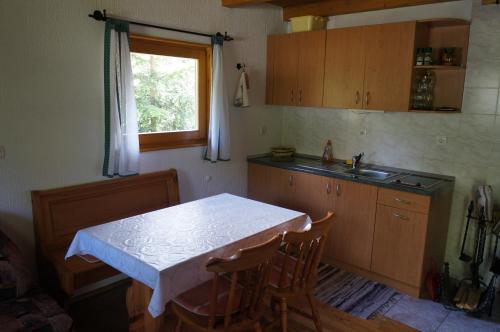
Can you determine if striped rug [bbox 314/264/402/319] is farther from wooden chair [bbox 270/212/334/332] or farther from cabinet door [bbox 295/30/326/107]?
cabinet door [bbox 295/30/326/107]

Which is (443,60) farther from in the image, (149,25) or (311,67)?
(149,25)

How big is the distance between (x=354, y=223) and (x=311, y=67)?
1.47m

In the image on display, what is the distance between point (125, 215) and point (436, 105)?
262cm

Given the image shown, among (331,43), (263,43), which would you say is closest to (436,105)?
(331,43)

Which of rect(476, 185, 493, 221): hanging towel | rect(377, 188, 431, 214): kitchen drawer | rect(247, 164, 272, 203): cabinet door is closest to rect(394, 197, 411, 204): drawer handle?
rect(377, 188, 431, 214): kitchen drawer

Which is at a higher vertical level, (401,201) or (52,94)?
(52,94)

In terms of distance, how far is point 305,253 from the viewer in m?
2.06

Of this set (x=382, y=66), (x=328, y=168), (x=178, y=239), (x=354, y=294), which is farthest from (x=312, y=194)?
(x=178, y=239)

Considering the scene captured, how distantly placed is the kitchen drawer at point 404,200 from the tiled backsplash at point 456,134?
1.78 ft

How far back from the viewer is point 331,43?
341cm

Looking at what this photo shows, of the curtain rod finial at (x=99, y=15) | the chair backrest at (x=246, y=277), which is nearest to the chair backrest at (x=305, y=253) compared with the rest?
the chair backrest at (x=246, y=277)

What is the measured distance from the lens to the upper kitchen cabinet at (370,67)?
3001 millimetres

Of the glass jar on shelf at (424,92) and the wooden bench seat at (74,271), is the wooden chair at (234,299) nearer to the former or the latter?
the wooden bench seat at (74,271)

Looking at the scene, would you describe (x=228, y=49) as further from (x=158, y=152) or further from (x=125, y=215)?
(x=125, y=215)
